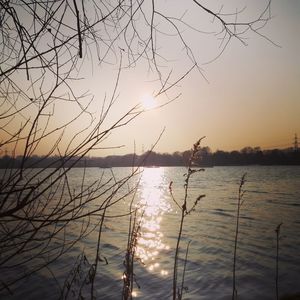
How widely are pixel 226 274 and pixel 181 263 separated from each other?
2114 millimetres

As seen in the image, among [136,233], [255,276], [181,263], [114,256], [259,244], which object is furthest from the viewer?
[259,244]

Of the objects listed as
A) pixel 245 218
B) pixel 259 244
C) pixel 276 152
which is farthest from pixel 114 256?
pixel 276 152

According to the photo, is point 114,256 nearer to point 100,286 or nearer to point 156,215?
point 100,286

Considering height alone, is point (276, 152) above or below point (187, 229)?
above

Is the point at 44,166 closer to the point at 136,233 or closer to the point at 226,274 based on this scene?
the point at 136,233

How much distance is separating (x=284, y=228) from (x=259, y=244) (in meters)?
5.11

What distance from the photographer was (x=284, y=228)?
875 inches

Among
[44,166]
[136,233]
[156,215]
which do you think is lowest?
[156,215]

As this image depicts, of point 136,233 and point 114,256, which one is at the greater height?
point 136,233

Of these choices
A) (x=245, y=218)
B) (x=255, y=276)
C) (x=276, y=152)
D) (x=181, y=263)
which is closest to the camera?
(x=255, y=276)

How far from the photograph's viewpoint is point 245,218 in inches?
1064

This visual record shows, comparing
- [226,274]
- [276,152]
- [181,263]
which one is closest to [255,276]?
[226,274]

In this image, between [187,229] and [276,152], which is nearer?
[187,229]

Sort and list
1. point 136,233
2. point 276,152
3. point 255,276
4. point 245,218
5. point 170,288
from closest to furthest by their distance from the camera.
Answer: point 136,233 < point 170,288 < point 255,276 < point 245,218 < point 276,152
